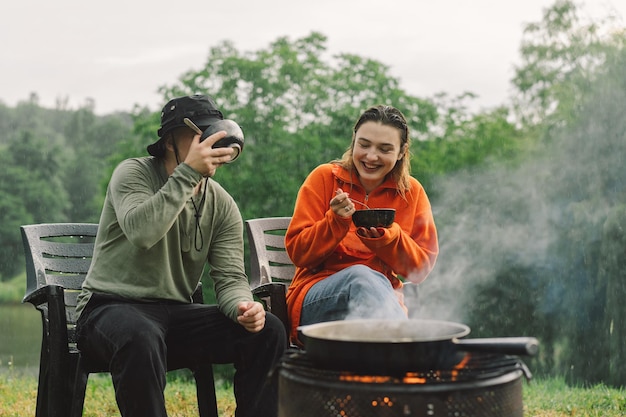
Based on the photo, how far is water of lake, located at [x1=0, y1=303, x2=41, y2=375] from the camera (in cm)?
1723

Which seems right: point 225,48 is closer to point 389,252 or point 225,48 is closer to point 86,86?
point 389,252

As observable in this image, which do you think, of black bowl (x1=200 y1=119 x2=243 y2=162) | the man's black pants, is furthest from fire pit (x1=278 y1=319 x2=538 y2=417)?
black bowl (x1=200 y1=119 x2=243 y2=162)

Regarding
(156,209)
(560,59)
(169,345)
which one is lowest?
(169,345)

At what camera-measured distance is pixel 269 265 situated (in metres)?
3.48

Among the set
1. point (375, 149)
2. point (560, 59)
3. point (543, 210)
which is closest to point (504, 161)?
point (560, 59)

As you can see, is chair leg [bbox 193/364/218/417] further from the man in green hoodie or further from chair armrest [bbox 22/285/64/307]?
chair armrest [bbox 22/285/64/307]

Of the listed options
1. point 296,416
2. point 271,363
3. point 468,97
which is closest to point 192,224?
point 271,363

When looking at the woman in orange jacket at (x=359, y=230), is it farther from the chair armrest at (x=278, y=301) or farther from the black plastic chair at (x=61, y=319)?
the black plastic chair at (x=61, y=319)

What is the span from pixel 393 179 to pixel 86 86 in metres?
37.0

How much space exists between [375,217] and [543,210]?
9.43 m

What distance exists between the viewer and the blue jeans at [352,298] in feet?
8.51

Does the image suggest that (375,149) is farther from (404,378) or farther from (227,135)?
(404,378)

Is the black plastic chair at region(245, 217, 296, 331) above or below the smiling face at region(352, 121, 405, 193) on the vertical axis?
below

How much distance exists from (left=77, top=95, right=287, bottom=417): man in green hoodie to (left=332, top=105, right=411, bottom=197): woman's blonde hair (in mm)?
611
